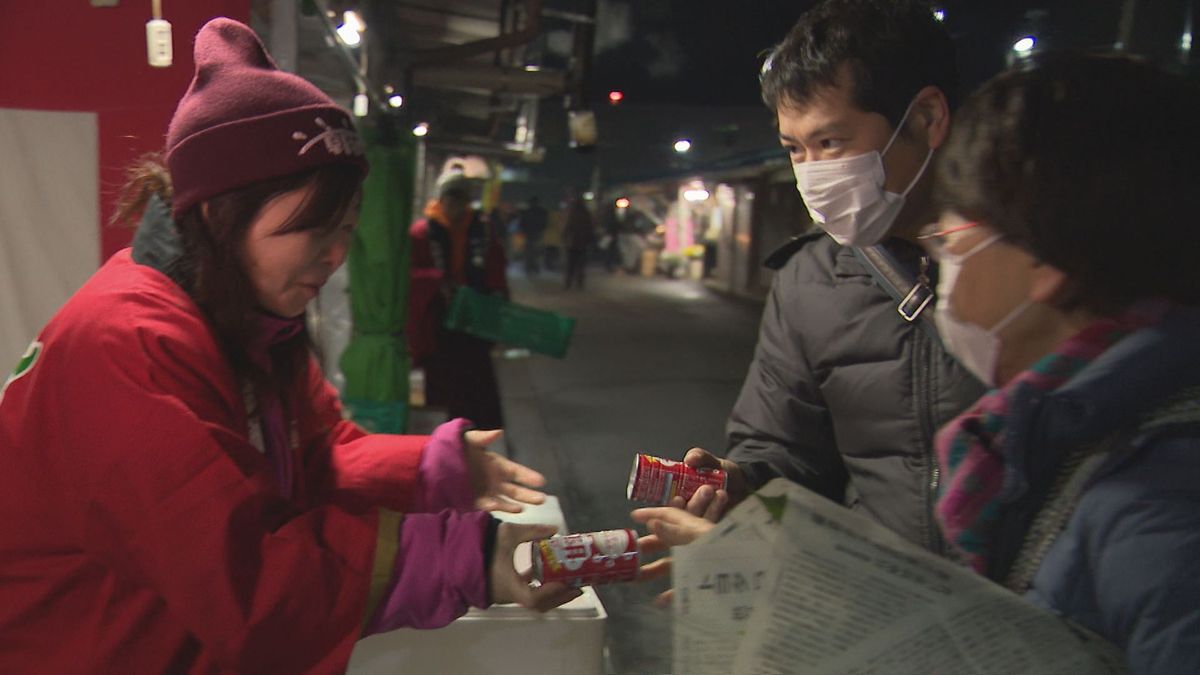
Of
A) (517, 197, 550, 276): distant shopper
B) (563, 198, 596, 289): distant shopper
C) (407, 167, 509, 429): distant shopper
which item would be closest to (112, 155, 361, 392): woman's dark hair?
(407, 167, 509, 429): distant shopper

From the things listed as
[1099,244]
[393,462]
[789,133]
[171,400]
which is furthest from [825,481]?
[171,400]

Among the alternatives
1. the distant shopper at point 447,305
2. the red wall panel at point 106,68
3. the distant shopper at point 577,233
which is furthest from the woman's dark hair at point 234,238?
the distant shopper at point 577,233

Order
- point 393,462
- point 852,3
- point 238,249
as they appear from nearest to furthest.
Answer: point 238,249
point 852,3
point 393,462

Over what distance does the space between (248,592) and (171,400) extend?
0.32 m

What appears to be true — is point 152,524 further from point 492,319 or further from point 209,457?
point 492,319

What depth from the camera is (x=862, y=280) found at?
1.88m

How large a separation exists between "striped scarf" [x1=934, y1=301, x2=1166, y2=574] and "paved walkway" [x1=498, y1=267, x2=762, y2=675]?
2.82 ft

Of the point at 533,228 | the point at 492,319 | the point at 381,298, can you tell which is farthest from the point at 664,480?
the point at 533,228

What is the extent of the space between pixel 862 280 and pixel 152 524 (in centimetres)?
148

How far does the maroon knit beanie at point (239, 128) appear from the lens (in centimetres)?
146

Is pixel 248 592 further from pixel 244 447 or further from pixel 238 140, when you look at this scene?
pixel 238 140

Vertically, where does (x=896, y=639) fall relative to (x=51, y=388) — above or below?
below

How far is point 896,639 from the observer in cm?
94

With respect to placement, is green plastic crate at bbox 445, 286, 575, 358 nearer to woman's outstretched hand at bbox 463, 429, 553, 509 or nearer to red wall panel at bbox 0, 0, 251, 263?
red wall panel at bbox 0, 0, 251, 263
